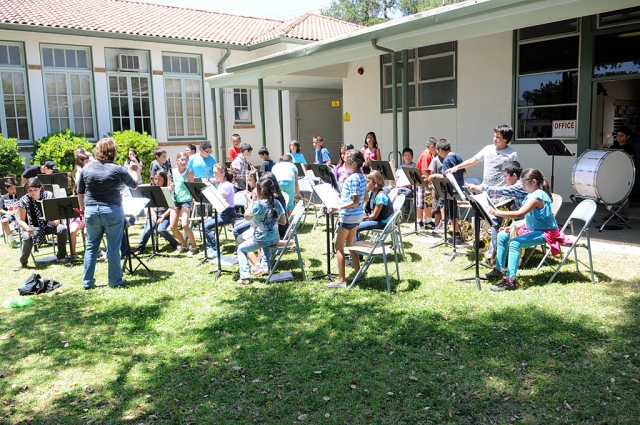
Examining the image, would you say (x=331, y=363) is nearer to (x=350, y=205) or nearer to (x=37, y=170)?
(x=350, y=205)

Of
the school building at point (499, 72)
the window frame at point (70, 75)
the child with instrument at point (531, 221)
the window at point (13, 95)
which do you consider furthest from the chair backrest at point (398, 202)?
the window at point (13, 95)

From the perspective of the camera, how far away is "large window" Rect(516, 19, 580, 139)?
10867 mm

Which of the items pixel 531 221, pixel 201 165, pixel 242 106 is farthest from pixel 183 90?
pixel 531 221

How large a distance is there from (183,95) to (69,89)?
3.85 meters

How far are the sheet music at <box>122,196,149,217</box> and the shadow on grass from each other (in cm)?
167

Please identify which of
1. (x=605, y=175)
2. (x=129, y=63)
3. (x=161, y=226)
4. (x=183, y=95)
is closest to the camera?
(x=605, y=175)

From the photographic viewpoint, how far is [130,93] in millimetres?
18516

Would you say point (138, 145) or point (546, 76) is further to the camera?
point (138, 145)

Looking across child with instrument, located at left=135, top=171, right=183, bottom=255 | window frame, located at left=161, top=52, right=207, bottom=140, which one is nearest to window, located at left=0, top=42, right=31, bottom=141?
window frame, located at left=161, top=52, right=207, bottom=140

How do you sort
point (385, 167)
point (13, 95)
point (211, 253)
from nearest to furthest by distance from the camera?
point (211, 253)
point (385, 167)
point (13, 95)

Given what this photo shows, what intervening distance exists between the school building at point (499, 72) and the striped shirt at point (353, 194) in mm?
3787

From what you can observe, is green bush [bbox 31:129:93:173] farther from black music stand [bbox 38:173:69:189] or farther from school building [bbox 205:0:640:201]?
school building [bbox 205:0:640:201]

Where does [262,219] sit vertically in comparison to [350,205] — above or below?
below

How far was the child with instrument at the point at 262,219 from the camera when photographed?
6.64m
